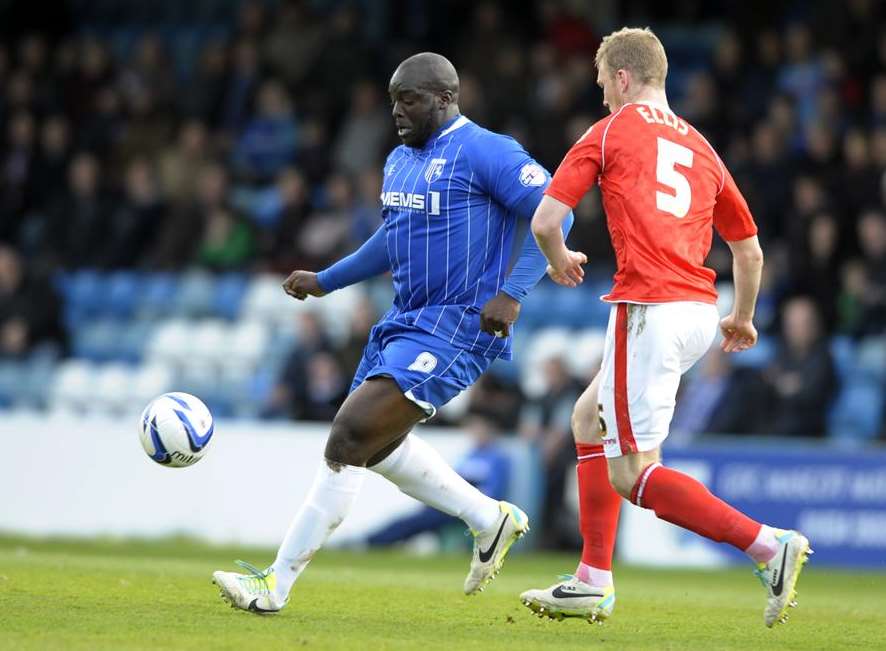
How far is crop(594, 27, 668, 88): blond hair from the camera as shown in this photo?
22.7 ft

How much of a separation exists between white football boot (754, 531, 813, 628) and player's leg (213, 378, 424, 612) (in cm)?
161

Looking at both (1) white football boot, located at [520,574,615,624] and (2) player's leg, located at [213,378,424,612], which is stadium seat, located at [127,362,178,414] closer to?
(2) player's leg, located at [213,378,424,612]

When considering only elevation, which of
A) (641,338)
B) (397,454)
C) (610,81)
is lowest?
(397,454)

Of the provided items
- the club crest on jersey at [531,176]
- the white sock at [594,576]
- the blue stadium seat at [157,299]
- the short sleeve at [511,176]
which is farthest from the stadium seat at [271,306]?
the white sock at [594,576]

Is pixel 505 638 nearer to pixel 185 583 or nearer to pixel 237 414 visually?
pixel 185 583

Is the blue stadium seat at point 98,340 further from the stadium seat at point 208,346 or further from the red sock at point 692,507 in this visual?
the red sock at point 692,507

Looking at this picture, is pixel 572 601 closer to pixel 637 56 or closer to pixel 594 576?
pixel 594 576

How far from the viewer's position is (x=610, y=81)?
22.9ft

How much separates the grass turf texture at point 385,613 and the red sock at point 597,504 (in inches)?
14.2

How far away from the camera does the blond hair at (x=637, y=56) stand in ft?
22.7

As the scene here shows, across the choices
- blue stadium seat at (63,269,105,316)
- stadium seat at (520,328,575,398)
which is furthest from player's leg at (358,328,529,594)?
blue stadium seat at (63,269,105,316)

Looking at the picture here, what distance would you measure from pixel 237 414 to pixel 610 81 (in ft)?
33.0

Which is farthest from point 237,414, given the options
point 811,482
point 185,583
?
point 185,583

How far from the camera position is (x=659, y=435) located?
6727 mm
